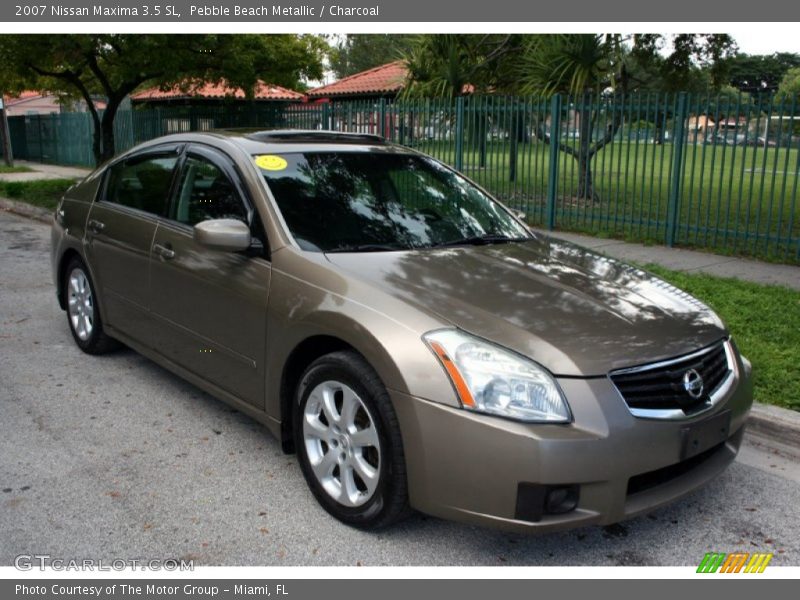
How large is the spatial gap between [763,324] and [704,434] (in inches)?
133

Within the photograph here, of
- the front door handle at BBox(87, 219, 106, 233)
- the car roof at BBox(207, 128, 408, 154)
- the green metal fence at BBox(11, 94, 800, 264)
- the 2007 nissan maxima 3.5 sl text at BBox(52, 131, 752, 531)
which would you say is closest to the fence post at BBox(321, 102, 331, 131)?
the green metal fence at BBox(11, 94, 800, 264)

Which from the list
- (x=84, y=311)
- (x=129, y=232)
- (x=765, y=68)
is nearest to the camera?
(x=129, y=232)

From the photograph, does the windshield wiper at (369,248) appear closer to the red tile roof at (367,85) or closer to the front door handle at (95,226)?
the front door handle at (95,226)

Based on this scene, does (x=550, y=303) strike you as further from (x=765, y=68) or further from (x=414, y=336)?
(x=765, y=68)

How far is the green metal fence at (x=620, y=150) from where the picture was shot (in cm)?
970

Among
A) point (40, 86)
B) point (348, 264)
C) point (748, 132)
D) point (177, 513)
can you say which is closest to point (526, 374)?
point (348, 264)

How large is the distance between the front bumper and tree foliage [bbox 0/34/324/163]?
1317cm

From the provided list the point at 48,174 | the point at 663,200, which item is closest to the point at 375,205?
the point at 663,200

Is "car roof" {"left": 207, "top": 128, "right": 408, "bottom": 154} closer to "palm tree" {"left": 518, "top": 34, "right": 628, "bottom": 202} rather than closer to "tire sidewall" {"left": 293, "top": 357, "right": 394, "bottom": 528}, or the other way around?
"tire sidewall" {"left": 293, "top": 357, "right": 394, "bottom": 528}

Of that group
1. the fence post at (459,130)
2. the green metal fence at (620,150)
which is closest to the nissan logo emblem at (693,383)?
the green metal fence at (620,150)

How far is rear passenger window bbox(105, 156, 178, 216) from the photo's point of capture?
4.87 metres

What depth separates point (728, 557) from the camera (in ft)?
10.8

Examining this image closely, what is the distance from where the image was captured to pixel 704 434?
10.6 ft

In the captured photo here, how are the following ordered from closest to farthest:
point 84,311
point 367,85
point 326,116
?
point 84,311 → point 326,116 → point 367,85
